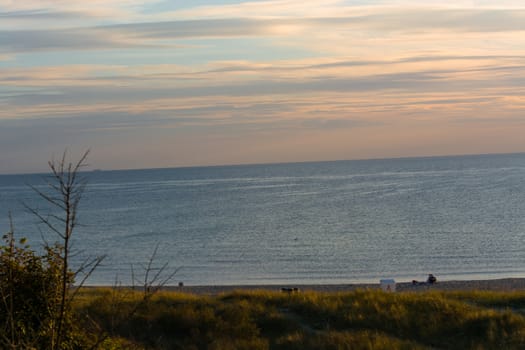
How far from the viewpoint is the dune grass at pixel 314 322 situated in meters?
15.7

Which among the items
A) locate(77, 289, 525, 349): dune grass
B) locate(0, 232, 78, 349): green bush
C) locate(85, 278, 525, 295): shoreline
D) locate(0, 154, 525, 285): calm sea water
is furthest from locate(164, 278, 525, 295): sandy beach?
locate(0, 232, 78, 349): green bush

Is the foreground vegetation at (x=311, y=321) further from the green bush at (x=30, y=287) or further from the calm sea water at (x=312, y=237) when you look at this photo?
the calm sea water at (x=312, y=237)

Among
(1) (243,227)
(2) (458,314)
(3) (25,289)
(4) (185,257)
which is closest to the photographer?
(3) (25,289)

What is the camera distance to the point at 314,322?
18.2 meters

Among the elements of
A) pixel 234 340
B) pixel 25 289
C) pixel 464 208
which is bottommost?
pixel 234 340

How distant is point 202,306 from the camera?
18938 millimetres

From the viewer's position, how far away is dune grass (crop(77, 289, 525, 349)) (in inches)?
617

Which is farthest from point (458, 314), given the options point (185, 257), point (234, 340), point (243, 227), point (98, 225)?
point (98, 225)

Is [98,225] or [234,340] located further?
[98,225]

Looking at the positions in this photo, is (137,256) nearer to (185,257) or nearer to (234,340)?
(185,257)

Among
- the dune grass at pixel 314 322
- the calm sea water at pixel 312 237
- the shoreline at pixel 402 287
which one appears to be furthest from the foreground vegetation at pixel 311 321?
the calm sea water at pixel 312 237

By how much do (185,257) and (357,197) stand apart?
61.7m

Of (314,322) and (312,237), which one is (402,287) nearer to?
(314,322)

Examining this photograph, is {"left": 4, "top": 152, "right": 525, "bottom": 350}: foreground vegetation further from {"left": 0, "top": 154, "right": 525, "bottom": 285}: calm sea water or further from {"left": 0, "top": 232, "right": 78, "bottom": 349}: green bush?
{"left": 0, "top": 154, "right": 525, "bottom": 285}: calm sea water
